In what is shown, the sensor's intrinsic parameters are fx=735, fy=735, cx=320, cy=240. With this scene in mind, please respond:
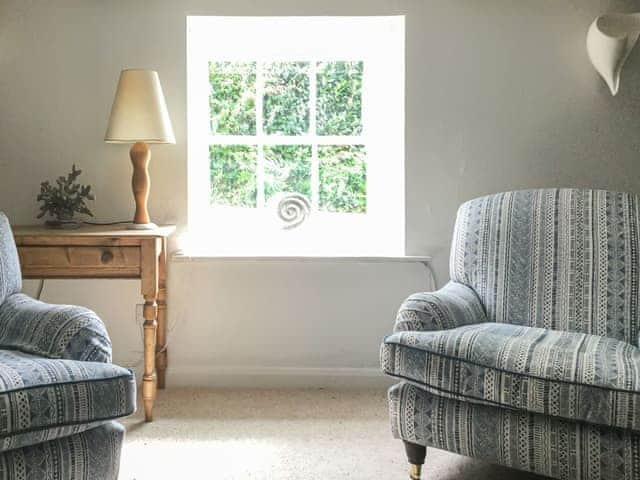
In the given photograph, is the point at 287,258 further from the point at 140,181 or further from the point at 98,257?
the point at 98,257

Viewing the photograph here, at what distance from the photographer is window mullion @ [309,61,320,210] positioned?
A: 3.35 metres

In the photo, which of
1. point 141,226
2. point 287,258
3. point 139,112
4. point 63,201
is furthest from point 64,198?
point 287,258

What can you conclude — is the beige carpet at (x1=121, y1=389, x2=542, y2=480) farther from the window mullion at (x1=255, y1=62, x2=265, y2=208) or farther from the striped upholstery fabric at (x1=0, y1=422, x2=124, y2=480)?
the window mullion at (x1=255, y1=62, x2=265, y2=208)

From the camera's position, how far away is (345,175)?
3.36 m

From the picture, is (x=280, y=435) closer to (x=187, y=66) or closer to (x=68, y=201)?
(x=68, y=201)

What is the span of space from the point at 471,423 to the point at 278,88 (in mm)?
1919

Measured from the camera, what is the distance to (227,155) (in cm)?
335

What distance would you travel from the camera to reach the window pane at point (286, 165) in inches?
132

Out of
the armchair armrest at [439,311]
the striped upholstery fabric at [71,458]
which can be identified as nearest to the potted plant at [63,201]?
the striped upholstery fabric at [71,458]

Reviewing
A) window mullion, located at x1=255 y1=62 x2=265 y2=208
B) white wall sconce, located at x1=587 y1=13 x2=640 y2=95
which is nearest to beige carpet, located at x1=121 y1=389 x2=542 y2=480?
window mullion, located at x1=255 y1=62 x2=265 y2=208

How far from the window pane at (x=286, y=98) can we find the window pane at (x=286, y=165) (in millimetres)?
77

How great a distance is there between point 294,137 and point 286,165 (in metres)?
0.13

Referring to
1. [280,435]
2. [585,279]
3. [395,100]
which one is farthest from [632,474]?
[395,100]

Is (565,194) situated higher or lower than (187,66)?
lower
